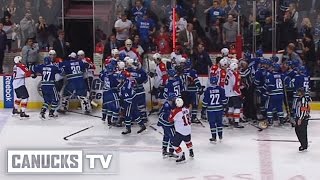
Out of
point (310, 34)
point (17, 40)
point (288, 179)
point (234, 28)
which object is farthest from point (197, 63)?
point (288, 179)

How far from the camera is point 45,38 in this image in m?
16.8

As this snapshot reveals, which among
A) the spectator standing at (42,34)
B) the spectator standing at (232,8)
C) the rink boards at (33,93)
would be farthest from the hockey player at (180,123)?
the spectator standing at (42,34)

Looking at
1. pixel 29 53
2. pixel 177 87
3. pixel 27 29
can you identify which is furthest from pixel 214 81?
pixel 27 29

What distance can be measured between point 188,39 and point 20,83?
11.2 ft

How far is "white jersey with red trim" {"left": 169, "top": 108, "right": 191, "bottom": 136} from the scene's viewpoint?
1167 centimetres

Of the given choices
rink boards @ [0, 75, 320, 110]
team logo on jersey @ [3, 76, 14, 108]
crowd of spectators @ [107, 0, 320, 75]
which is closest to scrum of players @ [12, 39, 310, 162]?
rink boards @ [0, 75, 320, 110]

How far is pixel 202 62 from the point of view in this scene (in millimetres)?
15789

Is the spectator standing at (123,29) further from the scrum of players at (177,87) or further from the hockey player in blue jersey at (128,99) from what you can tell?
the hockey player in blue jersey at (128,99)

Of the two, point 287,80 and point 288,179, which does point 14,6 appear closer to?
point 287,80

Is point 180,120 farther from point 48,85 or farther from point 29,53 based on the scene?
point 29,53

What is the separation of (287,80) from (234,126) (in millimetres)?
1234

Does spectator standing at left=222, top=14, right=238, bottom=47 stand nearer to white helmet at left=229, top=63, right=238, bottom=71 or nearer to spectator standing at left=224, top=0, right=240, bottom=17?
spectator standing at left=224, top=0, right=240, bottom=17

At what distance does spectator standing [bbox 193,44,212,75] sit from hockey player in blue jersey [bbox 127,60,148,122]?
1869mm

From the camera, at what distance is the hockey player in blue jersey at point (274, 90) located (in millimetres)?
14156
